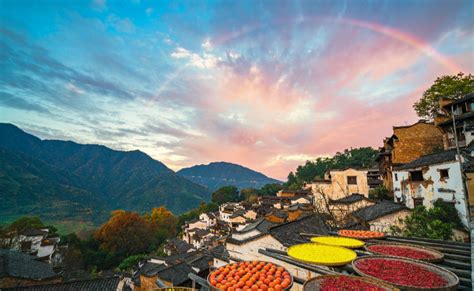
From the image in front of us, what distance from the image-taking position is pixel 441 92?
26344mm

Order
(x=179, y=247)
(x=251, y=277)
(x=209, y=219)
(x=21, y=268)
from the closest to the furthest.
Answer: (x=251, y=277) < (x=21, y=268) < (x=179, y=247) < (x=209, y=219)

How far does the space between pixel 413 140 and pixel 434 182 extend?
9330mm

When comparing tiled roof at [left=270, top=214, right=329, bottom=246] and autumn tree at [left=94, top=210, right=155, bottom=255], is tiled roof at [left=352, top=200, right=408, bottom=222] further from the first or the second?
autumn tree at [left=94, top=210, right=155, bottom=255]

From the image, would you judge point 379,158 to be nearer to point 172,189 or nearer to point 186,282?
point 186,282

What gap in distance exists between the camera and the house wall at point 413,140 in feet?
78.4

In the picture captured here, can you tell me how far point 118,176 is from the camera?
188000mm

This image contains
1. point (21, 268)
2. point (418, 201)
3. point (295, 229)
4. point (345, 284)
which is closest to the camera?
point (345, 284)

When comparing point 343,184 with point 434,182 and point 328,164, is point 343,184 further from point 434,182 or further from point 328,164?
point 328,164

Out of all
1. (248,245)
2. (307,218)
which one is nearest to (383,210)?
(307,218)

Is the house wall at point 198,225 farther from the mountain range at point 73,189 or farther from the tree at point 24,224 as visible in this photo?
the mountain range at point 73,189

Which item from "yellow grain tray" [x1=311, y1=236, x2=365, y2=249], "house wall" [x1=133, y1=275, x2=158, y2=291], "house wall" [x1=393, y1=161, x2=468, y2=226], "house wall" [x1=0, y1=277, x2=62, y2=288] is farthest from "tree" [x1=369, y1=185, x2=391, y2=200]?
"house wall" [x1=0, y1=277, x2=62, y2=288]

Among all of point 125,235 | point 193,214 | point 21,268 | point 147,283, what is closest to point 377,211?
point 147,283

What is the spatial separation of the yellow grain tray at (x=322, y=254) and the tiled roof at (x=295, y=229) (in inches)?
290

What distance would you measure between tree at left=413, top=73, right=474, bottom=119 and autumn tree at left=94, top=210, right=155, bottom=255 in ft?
203
